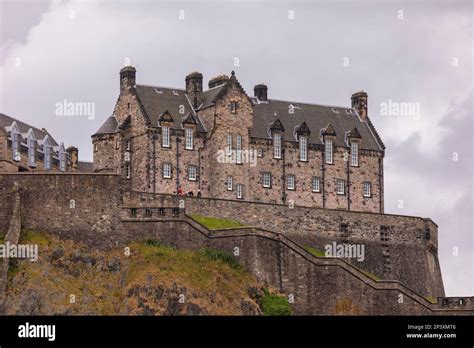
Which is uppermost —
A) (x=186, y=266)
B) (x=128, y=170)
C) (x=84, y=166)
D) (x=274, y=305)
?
(x=84, y=166)

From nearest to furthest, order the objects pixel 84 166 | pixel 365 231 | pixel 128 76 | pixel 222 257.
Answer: pixel 222 257, pixel 365 231, pixel 128 76, pixel 84 166

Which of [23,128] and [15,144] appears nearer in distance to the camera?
[15,144]

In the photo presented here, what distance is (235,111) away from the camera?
105m

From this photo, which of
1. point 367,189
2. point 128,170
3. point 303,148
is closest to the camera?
point 128,170

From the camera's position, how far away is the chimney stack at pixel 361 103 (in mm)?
114562

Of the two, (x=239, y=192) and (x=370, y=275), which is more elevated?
(x=239, y=192)

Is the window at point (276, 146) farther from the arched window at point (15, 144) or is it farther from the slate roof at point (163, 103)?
the arched window at point (15, 144)

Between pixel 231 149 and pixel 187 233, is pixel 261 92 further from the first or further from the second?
pixel 187 233

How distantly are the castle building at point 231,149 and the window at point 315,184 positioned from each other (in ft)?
0.22

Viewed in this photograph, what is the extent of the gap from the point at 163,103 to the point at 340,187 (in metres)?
13.6

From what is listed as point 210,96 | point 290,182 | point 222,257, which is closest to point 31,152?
point 210,96

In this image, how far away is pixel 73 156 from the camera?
11888 cm
